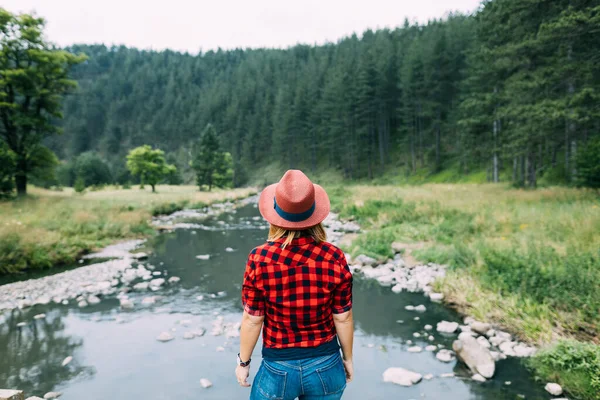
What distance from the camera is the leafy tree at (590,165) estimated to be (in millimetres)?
15336

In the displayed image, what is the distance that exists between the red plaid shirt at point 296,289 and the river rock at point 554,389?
14.2 ft

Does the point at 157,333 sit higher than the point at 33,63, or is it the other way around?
the point at 33,63

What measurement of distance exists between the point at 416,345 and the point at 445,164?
1850 inches

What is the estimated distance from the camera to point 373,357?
20.4ft

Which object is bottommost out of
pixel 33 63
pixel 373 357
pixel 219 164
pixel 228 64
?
pixel 373 357

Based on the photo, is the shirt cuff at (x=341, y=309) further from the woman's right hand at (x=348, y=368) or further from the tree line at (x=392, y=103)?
the tree line at (x=392, y=103)

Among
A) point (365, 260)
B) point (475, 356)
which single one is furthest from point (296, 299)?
point (365, 260)

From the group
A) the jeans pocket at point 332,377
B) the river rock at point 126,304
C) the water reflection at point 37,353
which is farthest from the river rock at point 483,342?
the river rock at point 126,304

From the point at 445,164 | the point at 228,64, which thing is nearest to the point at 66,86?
the point at 445,164

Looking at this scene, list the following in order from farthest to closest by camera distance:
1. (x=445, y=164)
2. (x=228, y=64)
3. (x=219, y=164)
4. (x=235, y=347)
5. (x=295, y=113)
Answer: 1. (x=228, y=64)
2. (x=295, y=113)
3. (x=219, y=164)
4. (x=445, y=164)
5. (x=235, y=347)

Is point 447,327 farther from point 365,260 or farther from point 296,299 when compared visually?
point 296,299

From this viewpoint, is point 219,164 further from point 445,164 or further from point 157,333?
point 157,333

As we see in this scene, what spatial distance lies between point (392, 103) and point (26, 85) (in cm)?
5254

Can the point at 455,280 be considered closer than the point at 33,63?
Yes
